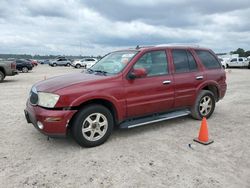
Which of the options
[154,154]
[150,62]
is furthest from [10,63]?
[154,154]

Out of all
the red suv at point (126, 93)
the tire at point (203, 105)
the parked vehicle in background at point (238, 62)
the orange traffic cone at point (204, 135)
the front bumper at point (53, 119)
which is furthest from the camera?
the parked vehicle in background at point (238, 62)

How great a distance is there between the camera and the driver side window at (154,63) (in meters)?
4.89

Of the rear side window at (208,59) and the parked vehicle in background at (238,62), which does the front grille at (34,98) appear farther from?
the parked vehicle in background at (238,62)

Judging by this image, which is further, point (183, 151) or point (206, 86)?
point (206, 86)

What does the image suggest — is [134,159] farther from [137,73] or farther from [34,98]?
[34,98]

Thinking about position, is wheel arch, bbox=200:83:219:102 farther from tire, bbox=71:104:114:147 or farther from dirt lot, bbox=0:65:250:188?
tire, bbox=71:104:114:147

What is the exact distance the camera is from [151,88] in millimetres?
4859

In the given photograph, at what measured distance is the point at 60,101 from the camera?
3.95 m

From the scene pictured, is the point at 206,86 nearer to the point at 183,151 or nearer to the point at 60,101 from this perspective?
the point at 183,151

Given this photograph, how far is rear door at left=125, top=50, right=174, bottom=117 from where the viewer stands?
4.66 metres

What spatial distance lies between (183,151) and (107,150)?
131 cm

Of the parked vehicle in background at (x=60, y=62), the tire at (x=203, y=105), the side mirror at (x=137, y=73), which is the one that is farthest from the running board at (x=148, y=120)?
the parked vehicle in background at (x=60, y=62)

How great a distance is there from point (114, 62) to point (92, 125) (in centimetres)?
154

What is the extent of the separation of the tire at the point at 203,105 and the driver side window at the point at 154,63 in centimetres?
129
